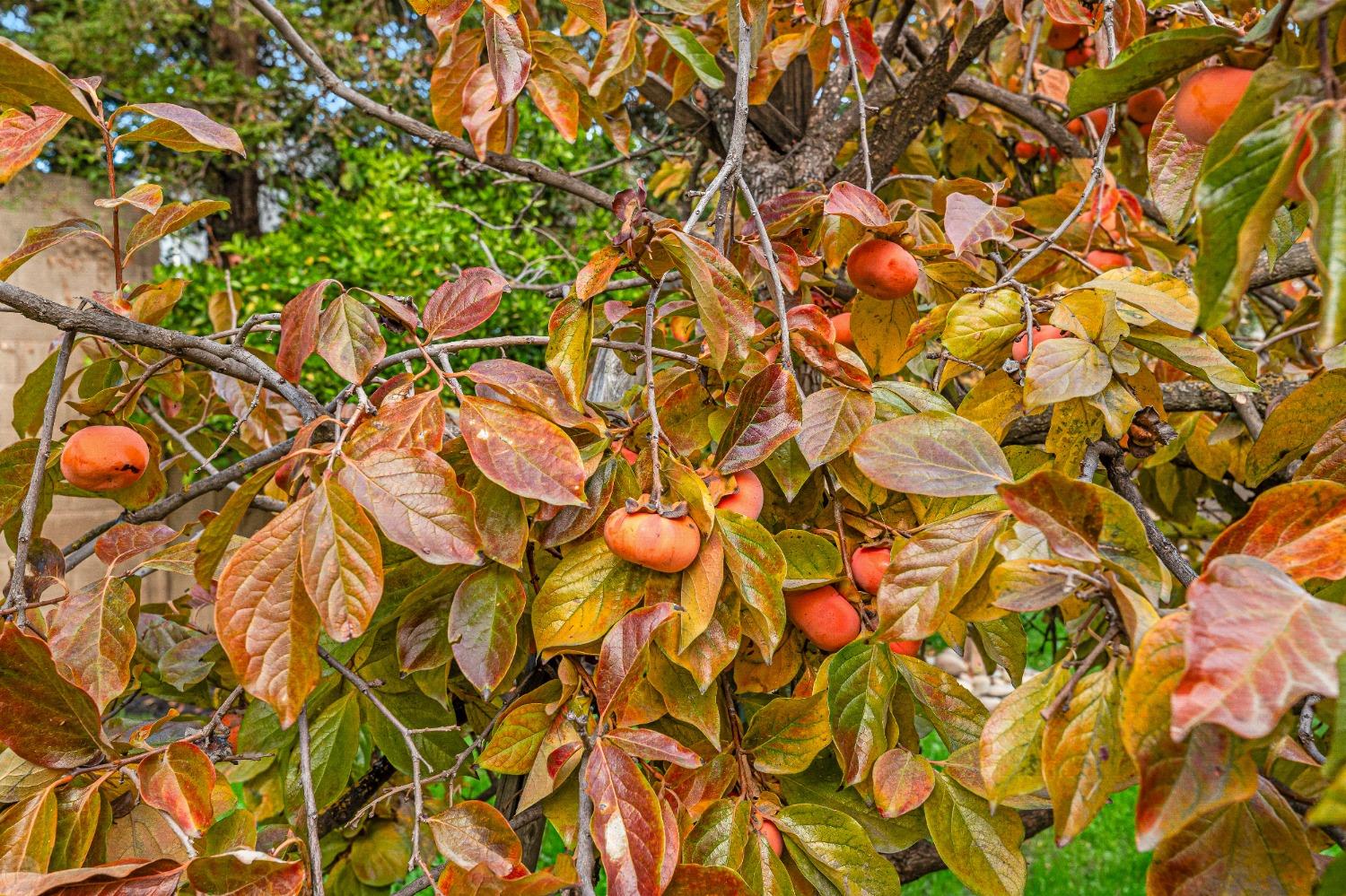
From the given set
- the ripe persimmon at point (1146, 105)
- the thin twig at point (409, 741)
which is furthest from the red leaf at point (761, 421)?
the ripe persimmon at point (1146, 105)

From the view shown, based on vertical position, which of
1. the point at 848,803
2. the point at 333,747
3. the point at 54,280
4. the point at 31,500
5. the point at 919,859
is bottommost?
the point at 54,280

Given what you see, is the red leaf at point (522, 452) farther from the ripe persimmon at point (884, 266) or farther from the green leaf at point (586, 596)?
the ripe persimmon at point (884, 266)

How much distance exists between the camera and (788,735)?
0.68 metres

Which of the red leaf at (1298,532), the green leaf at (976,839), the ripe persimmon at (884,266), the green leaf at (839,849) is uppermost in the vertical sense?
the red leaf at (1298,532)

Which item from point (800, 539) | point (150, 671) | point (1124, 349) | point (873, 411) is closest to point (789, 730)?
point (800, 539)

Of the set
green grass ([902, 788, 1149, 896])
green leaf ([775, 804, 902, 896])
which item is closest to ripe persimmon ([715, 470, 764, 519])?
green leaf ([775, 804, 902, 896])

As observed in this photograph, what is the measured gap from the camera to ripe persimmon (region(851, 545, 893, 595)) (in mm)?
685

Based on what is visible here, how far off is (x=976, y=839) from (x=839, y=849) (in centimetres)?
10

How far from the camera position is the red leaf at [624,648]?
0.56 m

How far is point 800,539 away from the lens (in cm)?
68

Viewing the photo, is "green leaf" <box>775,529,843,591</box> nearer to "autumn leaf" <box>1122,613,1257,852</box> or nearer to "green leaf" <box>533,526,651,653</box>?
"green leaf" <box>533,526,651,653</box>

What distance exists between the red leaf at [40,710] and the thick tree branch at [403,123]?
615mm

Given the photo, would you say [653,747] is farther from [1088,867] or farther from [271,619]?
[1088,867]

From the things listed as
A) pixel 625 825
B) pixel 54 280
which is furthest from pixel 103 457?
pixel 54 280
